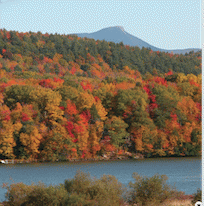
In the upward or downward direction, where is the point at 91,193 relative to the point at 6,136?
downward

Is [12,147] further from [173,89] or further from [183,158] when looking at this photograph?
[173,89]

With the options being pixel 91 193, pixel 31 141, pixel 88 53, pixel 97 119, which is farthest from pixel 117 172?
pixel 88 53

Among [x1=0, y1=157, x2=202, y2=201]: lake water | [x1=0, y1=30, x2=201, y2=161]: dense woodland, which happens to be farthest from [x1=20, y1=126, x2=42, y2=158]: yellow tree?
[x1=0, y1=157, x2=202, y2=201]: lake water

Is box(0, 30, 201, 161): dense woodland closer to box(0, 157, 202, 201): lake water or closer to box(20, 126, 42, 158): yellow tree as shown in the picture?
box(20, 126, 42, 158): yellow tree

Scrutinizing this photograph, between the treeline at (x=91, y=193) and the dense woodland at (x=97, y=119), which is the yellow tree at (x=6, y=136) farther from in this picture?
the treeline at (x=91, y=193)

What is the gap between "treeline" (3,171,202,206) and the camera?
12352 mm

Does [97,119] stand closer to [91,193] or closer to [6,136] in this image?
[6,136]

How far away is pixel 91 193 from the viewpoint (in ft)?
42.4

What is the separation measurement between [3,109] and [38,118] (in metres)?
3.11

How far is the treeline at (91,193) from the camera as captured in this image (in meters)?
12.4

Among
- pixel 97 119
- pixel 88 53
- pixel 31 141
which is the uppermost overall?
pixel 88 53

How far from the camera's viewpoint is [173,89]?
159ft

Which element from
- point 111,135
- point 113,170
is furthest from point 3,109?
point 113,170

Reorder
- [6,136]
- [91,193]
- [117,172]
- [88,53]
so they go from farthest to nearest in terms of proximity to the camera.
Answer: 1. [88,53]
2. [6,136]
3. [117,172]
4. [91,193]
